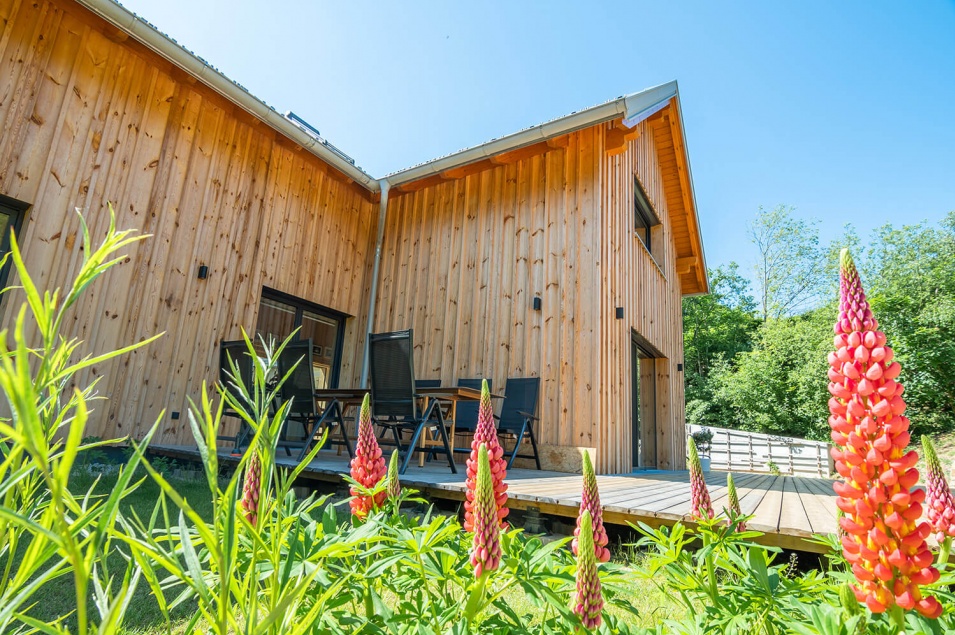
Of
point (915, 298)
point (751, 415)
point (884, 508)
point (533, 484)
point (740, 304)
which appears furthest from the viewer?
point (740, 304)

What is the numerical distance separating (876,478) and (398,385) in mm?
3436

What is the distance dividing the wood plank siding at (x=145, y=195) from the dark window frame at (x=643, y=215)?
185 inches

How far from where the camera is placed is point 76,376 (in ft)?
14.8

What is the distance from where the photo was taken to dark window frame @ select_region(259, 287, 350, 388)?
6387 millimetres

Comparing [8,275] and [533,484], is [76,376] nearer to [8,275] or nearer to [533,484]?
[8,275]

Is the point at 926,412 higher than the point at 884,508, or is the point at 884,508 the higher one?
the point at 926,412

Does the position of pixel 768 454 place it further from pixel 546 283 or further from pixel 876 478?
pixel 876 478

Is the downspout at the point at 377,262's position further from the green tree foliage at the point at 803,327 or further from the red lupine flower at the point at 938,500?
the green tree foliage at the point at 803,327

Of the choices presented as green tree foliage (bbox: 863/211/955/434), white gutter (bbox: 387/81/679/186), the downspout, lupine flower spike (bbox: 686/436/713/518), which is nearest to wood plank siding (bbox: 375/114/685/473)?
the downspout

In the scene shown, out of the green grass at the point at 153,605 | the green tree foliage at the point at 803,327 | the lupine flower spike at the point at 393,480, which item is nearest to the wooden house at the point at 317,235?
the green grass at the point at 153,605

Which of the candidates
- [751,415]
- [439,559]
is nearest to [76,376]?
[439,559]

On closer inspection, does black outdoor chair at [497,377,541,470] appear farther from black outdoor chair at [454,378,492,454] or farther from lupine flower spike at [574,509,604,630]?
lupine flower spike at [574,509,604,630]

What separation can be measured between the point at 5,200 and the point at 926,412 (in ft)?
74.1

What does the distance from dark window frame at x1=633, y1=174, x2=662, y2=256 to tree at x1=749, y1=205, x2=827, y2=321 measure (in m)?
18.1
